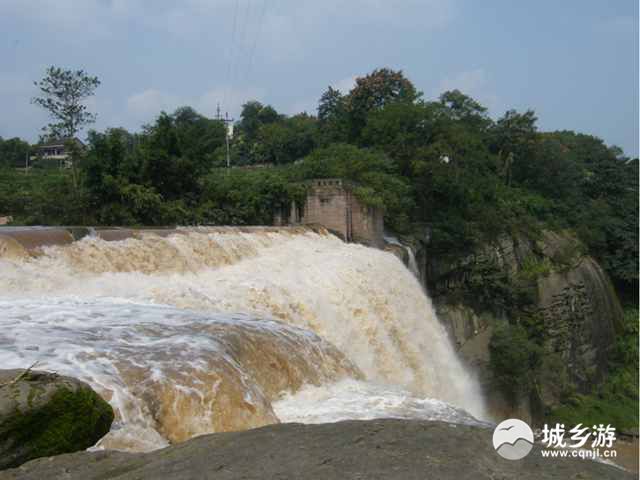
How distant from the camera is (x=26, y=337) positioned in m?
4.35

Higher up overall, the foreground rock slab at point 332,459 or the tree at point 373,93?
the tree at point 373,93

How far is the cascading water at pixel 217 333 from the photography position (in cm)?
372

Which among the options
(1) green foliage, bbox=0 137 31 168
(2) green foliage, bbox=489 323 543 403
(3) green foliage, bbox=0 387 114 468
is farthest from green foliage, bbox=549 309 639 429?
(1) green foliage, bbox=0 137 31 168

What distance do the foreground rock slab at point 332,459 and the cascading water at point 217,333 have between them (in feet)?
2.62

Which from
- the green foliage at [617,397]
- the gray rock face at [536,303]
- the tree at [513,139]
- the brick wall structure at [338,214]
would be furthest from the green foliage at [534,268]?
the tree at [513,139]

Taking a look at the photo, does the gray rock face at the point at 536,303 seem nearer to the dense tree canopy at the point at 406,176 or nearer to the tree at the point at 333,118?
the dense tree canopy at the point at 406,176

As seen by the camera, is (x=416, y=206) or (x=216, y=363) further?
(x=416, y=206)

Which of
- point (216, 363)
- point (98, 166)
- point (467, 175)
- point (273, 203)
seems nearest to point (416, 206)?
point (467, 175)

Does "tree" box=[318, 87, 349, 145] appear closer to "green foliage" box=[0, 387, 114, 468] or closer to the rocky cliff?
the rocky cliff

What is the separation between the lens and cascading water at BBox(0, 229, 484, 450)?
3719mm

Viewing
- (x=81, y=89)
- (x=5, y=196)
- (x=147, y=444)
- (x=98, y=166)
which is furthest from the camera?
(x=5, y=196)

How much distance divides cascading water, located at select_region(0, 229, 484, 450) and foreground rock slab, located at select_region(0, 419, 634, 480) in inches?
31.4

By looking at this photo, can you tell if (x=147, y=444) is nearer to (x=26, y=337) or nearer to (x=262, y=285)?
(x=26, y=337)

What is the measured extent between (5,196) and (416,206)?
14.3 meters
